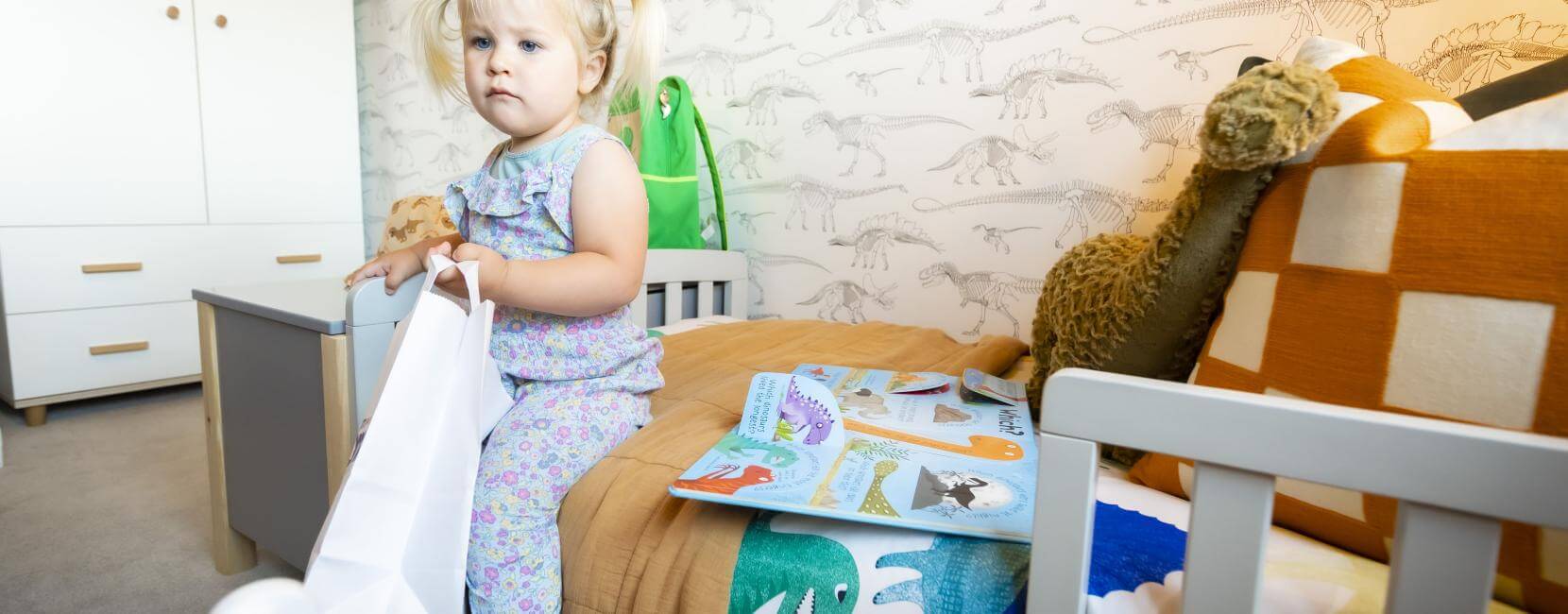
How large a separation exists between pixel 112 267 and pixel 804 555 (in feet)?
7.10

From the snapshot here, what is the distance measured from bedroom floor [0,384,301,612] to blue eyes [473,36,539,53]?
0.85m

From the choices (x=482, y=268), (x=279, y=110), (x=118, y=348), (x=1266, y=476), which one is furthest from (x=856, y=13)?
(x=118, y=348)

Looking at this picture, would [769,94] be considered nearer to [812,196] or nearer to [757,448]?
[812,196]

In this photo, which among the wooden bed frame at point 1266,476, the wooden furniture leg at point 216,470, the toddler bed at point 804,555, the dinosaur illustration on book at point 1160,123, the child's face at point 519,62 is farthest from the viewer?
the dinosaur illustration on book at point 1160,123

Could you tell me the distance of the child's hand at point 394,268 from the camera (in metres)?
0.78

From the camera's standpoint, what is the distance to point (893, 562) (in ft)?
→ 1.63

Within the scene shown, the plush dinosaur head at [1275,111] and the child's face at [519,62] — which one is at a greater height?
the child's face at [519,62]

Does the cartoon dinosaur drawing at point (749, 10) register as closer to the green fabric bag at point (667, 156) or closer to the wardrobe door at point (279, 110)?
the green fabric bag at point (667, 156)

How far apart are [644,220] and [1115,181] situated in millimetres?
797

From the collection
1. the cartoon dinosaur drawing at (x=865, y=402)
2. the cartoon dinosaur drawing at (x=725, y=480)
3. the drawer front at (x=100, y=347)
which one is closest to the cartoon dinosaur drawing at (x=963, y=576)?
the cartoon dinosaur drawing at (x=725, y=480)

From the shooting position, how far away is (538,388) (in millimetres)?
751

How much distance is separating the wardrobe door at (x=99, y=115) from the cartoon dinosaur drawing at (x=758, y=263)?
1554 millimetres

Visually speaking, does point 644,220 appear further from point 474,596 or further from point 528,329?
point 474,596

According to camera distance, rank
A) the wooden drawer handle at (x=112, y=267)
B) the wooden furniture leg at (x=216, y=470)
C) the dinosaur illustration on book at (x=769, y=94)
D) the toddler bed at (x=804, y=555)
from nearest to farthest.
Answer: the toddler bed at (x=804, y=555)
the wooden furniture leg at (x=216, y=470)
the dinosaur illustration on book at (x=769, y=94)
the wooden drawer handle at (x=112, y=267)
